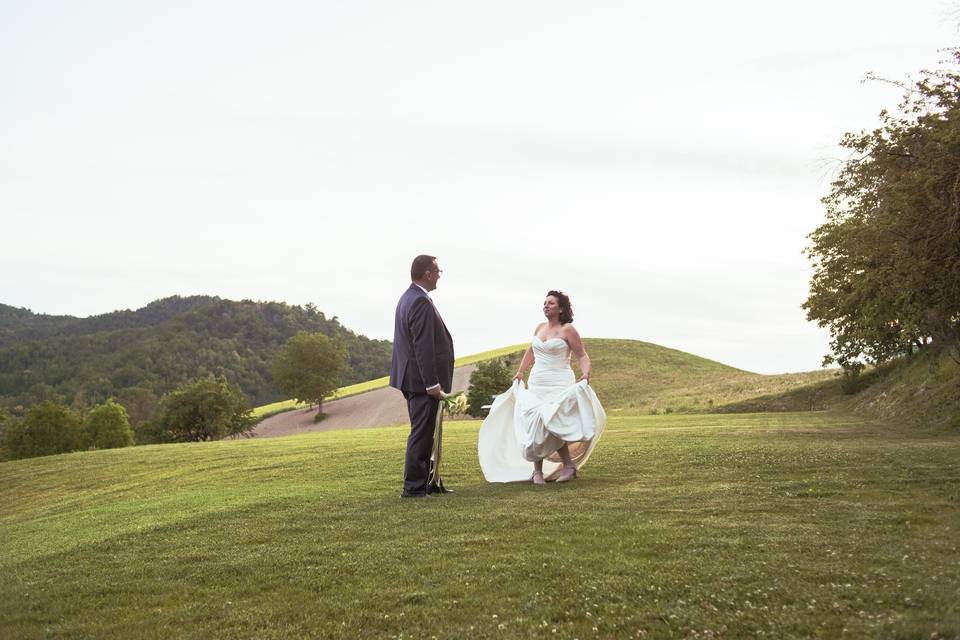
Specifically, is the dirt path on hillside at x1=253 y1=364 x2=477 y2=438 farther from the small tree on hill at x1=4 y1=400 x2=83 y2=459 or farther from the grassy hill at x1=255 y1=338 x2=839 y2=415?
the small tree on hill at x1=4 y1=400 x2=83 y2=459

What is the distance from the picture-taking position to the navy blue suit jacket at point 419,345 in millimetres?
12234

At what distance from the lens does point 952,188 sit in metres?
16.9

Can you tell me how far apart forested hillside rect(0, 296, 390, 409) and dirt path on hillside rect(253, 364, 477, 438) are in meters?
15.2

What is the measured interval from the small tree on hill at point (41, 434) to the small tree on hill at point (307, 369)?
65.5ft

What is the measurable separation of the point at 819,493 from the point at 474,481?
588cm

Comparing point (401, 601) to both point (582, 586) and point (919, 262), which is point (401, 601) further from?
point (919, 262)

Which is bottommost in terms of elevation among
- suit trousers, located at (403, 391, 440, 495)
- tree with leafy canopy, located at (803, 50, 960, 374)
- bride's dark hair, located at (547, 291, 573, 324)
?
suit trousers, located at (403, 391, 440, 495)

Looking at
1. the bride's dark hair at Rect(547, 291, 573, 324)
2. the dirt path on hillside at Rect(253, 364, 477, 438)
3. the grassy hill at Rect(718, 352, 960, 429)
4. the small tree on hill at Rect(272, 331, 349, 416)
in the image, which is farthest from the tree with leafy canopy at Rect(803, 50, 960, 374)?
the small tree on hill at Rect(272, 331, 349, 416)

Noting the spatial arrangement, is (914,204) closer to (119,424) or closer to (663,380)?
(663,380)

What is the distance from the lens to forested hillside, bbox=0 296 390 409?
10169 centimetres

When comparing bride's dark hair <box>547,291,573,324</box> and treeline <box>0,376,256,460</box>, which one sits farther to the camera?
treeline <box>0,376,256,460</box>

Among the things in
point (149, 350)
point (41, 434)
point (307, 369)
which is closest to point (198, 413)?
point (41, 434)

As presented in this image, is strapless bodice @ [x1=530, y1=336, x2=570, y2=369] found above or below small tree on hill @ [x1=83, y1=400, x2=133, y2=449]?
above

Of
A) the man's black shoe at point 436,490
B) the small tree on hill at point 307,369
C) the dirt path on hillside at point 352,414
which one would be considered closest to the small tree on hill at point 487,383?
the dirt path on hillside at point 352,414
